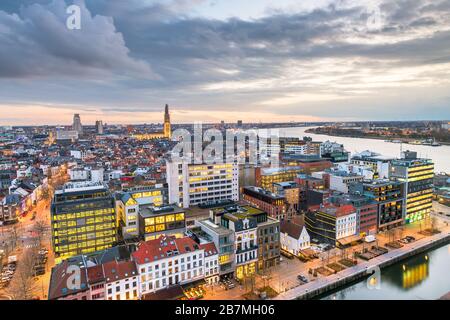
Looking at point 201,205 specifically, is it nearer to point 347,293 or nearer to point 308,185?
point 308,185

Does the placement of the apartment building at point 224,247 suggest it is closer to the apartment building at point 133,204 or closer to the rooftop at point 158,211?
the rooftop at point 158,211

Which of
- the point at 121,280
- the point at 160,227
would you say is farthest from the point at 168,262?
the point at 160,227

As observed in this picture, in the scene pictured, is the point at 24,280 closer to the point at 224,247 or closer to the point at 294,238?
the point at 224,247

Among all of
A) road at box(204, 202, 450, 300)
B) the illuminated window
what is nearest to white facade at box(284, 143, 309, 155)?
road at box(204, 202, 450, 300)

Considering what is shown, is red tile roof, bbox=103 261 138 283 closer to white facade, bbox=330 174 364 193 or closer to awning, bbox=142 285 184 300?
awning, bbox=142 285 184 300

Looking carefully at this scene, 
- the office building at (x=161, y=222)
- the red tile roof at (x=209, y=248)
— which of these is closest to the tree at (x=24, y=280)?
the office building at (x=161, y=222)

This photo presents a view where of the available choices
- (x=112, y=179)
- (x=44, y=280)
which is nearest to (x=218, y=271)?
(x=44, y=280)
